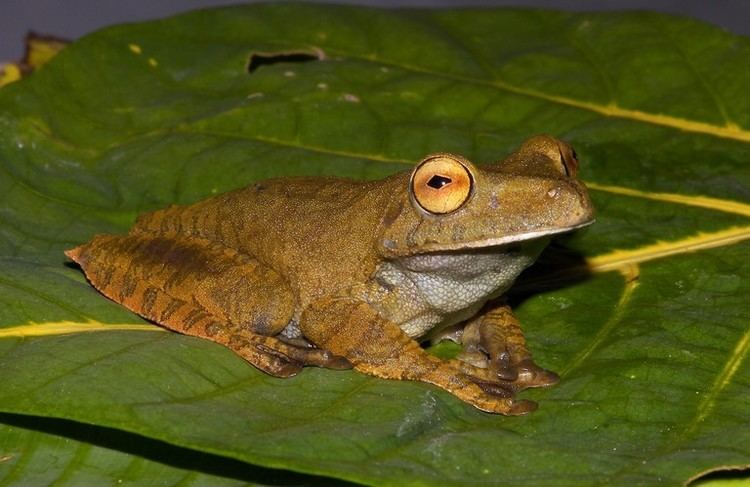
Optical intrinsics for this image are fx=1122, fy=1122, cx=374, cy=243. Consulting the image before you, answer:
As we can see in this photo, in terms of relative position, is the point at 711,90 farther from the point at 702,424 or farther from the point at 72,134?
→ the point at 72,134

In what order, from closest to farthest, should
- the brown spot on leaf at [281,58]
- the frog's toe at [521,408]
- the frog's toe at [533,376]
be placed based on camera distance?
1. the frog's toe at [521,408]
2. the frog's toe at [533,376]
3. the brown spot on leaf at [281,58]

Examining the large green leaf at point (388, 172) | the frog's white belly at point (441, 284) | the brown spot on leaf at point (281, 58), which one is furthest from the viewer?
the brown spot on leaf at point (281, 58)

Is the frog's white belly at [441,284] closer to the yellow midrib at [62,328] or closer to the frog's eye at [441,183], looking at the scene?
the frog's eye at [441,183]

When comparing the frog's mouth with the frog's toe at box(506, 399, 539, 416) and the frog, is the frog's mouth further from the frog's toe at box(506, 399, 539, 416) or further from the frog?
the frog's toe at box(506, 399, 539, 416)

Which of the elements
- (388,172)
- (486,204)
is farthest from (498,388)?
(388,172)

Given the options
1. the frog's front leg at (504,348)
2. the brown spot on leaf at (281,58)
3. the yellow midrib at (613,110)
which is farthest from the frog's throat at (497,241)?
the brown spot on leaf at (281,58)

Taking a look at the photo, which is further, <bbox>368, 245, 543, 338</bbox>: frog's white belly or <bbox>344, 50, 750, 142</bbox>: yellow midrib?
<bbox>344, 50, 750, 142</bbox>: yellow midrib

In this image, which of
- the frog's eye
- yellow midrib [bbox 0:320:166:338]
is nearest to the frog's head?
the frog's eye
